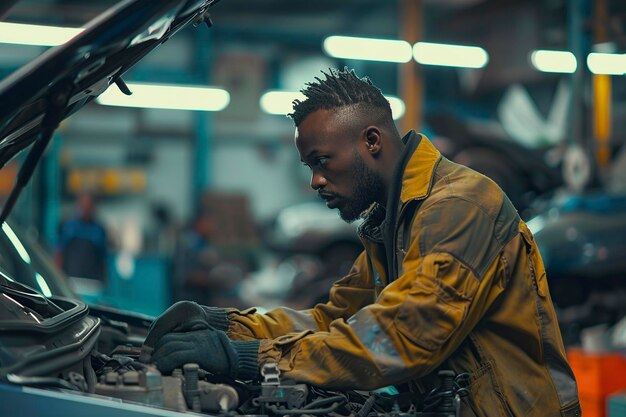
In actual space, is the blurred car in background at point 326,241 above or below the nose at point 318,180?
below

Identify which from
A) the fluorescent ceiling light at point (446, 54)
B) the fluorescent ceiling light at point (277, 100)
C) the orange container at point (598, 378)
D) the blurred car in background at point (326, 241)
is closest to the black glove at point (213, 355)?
the orange container at point (598, 378)

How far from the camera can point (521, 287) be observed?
2418mm

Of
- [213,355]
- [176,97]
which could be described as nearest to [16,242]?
[213,355]

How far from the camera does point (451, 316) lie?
2.21 metres

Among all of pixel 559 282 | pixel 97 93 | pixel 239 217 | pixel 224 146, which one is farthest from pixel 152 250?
pixel 97 93

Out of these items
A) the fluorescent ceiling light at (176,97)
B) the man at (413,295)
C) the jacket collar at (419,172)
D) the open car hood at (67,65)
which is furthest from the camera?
the fluorescent ceiling light at (176,97)

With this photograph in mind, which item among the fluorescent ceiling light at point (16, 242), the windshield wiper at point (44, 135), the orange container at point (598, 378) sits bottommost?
the orange container at point (598, 378)

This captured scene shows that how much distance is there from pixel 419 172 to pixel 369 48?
481 inches

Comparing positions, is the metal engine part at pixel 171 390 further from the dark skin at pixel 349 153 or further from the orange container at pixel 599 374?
the orange container at pixel 599 374

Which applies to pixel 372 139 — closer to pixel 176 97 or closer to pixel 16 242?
pixel 16 242

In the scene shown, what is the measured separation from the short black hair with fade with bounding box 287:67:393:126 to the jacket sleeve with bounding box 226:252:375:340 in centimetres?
57

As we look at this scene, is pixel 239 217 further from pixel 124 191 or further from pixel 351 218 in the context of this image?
pixel 351 218

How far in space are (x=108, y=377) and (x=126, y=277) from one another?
10.6 meters

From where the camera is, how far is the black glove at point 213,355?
7.74 feet
